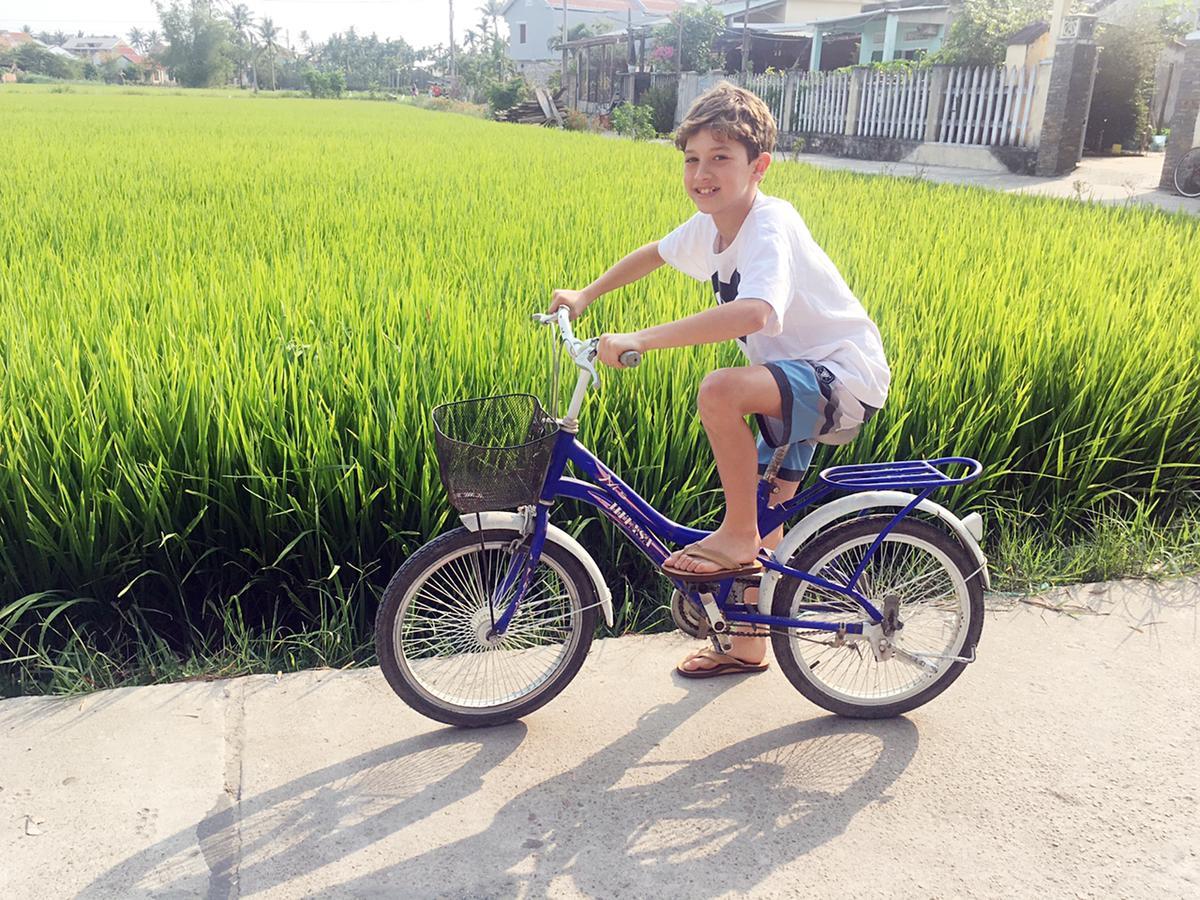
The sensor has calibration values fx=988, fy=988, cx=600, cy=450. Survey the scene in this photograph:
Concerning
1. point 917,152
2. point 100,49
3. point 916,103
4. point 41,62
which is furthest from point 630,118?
point 100,49

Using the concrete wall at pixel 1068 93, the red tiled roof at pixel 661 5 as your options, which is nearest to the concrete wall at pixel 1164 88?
the concrete wall at pixel 1068 93

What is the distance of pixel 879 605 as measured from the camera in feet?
6.88

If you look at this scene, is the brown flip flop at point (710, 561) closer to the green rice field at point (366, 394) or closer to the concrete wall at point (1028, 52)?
the green rice field at point (366, 394)

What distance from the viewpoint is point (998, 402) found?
308cm

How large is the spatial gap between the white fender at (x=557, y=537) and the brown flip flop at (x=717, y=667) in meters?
0.29

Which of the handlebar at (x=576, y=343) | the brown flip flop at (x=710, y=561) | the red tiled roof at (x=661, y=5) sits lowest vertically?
the brown flip flop at (x=710, y=561)

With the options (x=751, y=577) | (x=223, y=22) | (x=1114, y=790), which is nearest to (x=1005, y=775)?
(x=1114, y=790)

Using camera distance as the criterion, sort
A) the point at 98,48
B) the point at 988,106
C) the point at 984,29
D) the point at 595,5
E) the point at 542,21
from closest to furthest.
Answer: the point at 988,106 < the point at 984,29 < the point at 542,21 < the point at 595,5 < the point at 98,48

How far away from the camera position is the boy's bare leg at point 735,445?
1797mm

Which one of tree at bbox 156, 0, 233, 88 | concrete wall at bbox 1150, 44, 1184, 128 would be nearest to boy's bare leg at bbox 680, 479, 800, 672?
concrete wall at bbox 1150, 44, 1184, 128

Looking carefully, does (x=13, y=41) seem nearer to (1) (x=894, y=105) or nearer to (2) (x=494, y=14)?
(2) (x=494, y=14)

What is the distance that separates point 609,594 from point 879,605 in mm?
581

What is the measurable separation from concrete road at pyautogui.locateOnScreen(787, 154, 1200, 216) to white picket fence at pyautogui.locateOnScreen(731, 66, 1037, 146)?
69 cm

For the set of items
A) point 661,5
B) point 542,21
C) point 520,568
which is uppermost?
point 661,5
